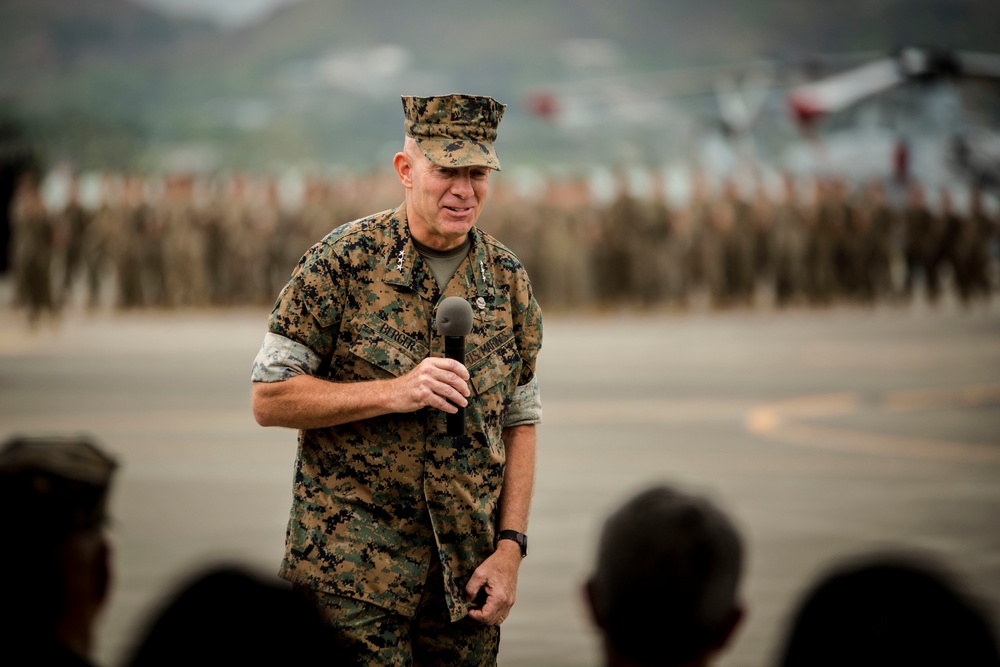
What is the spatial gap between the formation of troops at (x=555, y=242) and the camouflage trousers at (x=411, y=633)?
980 inches

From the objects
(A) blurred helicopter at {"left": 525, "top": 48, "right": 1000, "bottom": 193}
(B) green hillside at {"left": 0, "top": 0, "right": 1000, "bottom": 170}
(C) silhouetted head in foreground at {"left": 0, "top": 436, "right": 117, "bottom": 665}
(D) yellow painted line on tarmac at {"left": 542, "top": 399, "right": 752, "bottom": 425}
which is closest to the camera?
(C) silhouetted head in foreground at {"left": 0, "top": 436, "right": 117, "bottom": 665}

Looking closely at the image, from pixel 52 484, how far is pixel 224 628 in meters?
0.58

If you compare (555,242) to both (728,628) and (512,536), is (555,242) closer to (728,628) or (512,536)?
(512,536)

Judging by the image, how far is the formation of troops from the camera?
2894 centimetres

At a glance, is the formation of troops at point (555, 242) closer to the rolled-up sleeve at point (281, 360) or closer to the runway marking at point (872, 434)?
the runway marking at point (872, 434)

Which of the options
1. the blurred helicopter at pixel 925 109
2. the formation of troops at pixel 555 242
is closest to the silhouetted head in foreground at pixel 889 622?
the formation of troops at pixel 555 242

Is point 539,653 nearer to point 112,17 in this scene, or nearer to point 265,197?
point 265,197

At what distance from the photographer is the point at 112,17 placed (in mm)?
127500

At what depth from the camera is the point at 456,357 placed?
11.5 feet

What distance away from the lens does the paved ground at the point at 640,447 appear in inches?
317

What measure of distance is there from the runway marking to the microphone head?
30.2 feet

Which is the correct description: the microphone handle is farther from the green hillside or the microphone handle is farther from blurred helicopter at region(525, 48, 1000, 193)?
the green hillside

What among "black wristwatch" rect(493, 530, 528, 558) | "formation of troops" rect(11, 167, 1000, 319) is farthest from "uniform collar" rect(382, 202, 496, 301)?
"formation of troops" rect(11, 167, 1000, 319)

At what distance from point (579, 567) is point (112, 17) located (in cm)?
12669
